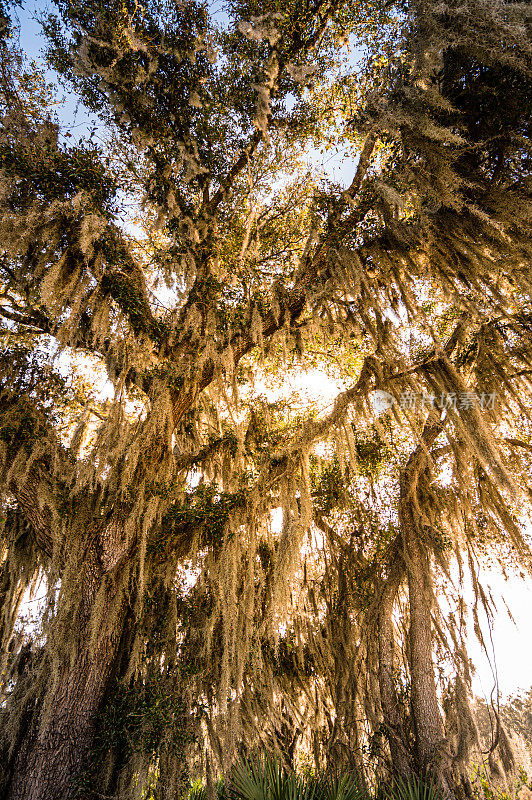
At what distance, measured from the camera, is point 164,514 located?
385 cm

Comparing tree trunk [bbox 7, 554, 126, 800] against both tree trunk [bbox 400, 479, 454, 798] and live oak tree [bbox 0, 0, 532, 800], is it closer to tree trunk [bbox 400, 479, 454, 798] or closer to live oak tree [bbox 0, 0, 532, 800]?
live oak tree [bbox 0, 0, 532, 800]

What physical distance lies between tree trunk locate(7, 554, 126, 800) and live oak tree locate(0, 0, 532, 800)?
2cm

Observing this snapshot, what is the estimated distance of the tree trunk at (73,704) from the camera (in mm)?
2959

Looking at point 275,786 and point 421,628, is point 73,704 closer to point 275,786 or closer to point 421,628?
point 275,786

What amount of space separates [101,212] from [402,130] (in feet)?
9.15

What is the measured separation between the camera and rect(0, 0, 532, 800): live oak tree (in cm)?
331

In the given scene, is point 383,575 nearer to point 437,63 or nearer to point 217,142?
point 437,63

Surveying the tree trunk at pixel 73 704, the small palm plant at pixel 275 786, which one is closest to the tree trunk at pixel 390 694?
the small palm plant at pixel 275 786

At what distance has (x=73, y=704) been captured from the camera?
10.5ft

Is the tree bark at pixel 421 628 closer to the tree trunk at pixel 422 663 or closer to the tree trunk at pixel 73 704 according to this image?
the tree trunk at pixel 422 663

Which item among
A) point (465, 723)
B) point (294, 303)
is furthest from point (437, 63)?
point (465, 723)

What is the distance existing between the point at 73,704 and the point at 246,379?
11.8 feet

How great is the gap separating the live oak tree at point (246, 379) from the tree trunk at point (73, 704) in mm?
18

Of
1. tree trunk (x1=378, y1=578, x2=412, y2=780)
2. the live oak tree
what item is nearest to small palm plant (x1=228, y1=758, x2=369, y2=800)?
the live oak tree
